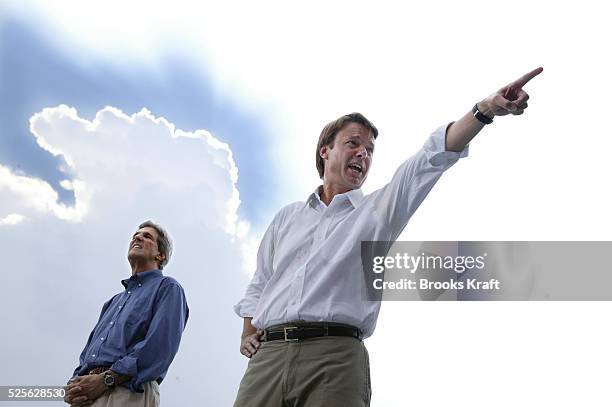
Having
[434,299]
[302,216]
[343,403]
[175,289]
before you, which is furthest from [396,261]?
[175,289]

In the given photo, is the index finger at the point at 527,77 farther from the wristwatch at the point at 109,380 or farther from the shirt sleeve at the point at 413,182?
the wristwatch at the point at 109,380

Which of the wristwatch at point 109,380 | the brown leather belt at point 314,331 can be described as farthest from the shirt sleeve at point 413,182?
the wristwatch at point 109,380


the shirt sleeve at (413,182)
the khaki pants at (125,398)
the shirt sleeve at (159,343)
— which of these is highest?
the shirt sleeve at (413,182)

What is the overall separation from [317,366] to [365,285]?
310 millimetres

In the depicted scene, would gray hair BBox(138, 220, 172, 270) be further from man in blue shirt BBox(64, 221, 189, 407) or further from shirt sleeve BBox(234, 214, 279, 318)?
shirt sleeve BBox(234, 214, 279, 318)

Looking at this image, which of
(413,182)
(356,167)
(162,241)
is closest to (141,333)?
(162,241)

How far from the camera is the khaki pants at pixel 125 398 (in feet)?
9.34

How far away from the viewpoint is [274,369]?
2012mm

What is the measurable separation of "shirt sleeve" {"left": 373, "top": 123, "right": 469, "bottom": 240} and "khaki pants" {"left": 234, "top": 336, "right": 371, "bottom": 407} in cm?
43

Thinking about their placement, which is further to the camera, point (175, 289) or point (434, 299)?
point (175, 289)

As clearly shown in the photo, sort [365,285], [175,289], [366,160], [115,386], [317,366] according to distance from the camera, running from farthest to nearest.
Result: 1. [175,289]
2. [115,386]
3. [366,160]
4. [365,285]
5. [317,366]

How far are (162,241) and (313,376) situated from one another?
1879 millimetres

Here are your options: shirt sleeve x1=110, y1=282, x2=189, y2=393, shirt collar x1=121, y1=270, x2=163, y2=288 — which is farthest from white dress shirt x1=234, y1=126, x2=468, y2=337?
shirt collar x1=121, y1=270, x2=163, y2=288

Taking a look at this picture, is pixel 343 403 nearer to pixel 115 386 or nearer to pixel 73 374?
pixel 115 386
